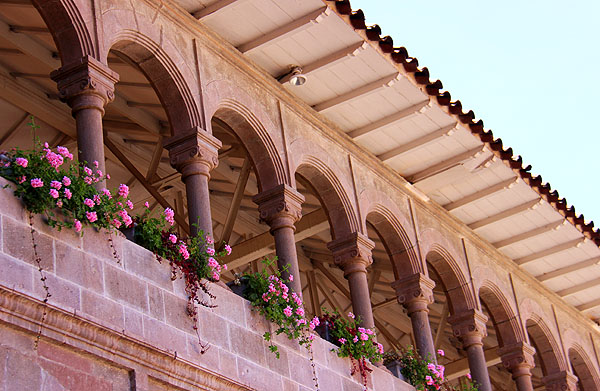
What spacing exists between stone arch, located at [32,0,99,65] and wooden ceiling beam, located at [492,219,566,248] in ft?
28.8

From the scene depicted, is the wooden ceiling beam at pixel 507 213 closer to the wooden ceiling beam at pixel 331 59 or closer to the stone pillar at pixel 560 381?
the stone pillar at pixel 560 381

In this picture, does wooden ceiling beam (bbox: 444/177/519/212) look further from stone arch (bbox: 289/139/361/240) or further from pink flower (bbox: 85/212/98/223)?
pink flower (bbox: 85/212/98/223)

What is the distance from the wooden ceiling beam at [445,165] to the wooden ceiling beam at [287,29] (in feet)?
12.3

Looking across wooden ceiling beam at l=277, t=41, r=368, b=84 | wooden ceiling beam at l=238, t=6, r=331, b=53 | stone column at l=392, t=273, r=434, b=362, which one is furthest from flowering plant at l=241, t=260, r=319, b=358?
stone column at l=392, t=273, r=434, b=362

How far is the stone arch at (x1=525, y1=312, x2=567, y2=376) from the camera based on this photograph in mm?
18016

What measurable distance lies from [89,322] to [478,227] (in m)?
9.39

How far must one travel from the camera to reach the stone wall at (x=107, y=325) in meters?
8.09

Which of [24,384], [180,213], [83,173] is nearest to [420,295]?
[180,213]

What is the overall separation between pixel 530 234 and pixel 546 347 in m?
2.09

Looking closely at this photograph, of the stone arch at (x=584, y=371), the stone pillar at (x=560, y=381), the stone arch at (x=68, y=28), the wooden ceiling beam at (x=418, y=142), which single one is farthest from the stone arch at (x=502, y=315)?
the stone arch at (x=68, y=28)

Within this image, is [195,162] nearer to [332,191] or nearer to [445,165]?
[332,191]

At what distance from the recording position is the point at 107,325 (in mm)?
8664

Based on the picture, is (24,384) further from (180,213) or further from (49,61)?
(180,213)

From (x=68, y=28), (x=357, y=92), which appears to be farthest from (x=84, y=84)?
(x=357, y=92)
